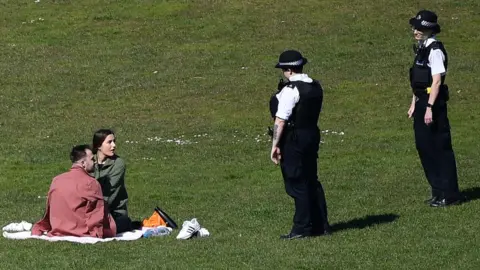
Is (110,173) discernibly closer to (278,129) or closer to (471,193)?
(278,129)

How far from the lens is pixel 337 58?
30.6m

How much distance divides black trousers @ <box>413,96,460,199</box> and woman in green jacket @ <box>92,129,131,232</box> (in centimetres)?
370

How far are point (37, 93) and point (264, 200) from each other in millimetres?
13516

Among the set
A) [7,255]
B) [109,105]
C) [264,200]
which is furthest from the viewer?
[109,105]

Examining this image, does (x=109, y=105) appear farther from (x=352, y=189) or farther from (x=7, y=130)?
(x=352, y=189)

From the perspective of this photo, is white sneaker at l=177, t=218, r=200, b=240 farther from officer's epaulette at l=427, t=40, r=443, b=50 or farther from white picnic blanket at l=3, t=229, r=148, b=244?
officer's epaulette at l=427, t=40, r=443, b=50

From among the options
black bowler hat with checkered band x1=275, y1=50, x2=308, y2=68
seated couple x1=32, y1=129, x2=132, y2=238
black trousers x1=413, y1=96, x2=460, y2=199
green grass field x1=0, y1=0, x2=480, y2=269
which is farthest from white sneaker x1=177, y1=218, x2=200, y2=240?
black trousers x1=413, y1=96, x2=460, y2=199

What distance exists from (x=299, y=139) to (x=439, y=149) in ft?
8.60

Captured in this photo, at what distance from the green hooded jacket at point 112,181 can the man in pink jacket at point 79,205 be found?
334 mm

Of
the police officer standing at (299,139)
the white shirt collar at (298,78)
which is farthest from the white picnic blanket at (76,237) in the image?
the white shirt collar at (298,78)

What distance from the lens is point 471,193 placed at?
50.1ft

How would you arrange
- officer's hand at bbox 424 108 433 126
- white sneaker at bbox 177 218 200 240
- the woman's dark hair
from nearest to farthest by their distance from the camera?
white sneaker at bbox 177 218 200 240, the woman's dark hair, officer's hand at bbox 424 108 433 126

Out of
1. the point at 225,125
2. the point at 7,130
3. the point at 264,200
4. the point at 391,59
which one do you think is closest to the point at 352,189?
the point at 264,200

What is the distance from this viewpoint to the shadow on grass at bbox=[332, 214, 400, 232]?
13.4 metres
